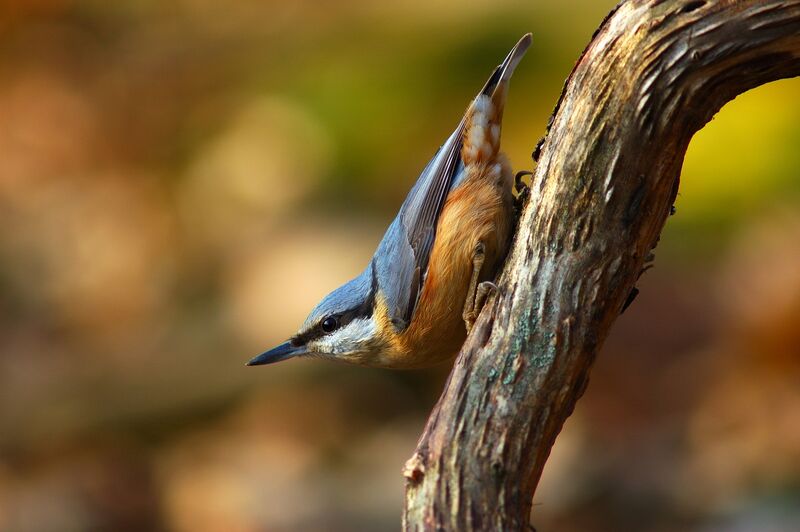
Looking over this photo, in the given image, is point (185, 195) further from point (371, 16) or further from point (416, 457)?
point (416, 457)

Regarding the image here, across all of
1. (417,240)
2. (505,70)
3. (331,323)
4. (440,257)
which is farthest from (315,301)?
(505,70)

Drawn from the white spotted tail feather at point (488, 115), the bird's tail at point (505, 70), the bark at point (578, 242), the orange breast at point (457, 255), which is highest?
the bird's tail at point (505, 70)

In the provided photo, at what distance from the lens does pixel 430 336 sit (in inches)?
136

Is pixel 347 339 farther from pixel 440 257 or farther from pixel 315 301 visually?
pixel 315 301

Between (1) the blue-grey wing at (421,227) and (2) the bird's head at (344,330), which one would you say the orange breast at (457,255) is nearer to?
(1) the blue-grey wing at (421,227)

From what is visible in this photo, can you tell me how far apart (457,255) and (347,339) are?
69 cm

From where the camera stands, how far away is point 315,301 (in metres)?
7.34

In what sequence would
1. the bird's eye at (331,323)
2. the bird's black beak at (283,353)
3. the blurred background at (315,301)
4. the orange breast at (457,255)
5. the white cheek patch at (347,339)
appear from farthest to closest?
the blurred background at (315,301) < the bird's black beak at (283,353) < the bird's eye at (331,323) < the white cheek patch at (347,339) < the orange breast at (457,255)

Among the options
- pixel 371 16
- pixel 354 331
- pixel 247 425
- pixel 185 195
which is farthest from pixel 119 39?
pixel 354 331

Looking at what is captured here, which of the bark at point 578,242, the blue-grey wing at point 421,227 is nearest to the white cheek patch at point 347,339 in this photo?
the blue-grey wing at point 421,227

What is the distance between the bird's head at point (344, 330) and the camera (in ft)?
12.2

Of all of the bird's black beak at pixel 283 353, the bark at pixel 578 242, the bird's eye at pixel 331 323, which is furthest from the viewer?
the bird's black beak at pixel 283 353

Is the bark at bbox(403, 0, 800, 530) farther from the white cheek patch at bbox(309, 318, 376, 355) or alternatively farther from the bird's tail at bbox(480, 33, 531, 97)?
the white cheek patch at bbox(309, 318, 376, 355)

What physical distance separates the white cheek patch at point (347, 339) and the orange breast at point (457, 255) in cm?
16
